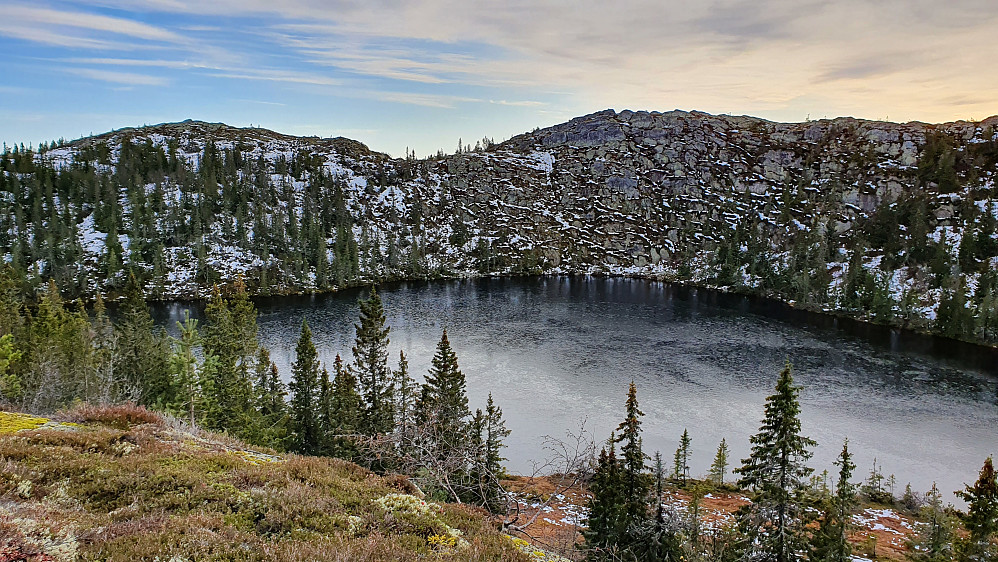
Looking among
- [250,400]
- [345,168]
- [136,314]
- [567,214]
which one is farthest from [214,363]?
[345,168]

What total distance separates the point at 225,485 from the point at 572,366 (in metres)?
58.5

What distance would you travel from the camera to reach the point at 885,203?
145m

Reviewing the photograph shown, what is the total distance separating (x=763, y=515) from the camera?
22.1m

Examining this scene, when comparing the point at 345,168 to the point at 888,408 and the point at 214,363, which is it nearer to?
the point at 214,363

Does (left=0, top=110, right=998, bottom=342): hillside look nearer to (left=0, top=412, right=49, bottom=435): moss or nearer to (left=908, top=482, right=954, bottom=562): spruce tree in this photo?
(left=908, top=482, right=954, bottom=562): spruce tree

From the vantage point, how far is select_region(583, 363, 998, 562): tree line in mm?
21755

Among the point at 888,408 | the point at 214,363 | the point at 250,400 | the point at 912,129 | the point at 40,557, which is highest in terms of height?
the point at 912,129

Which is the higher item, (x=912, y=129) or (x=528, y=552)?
(x=912, y=129)

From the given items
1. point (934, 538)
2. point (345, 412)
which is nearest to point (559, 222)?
point (345, 412)

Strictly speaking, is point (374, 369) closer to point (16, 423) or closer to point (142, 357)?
point (142, 357)

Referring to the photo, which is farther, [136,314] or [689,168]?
[689,168]

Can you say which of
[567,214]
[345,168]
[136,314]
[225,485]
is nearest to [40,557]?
[225,485]

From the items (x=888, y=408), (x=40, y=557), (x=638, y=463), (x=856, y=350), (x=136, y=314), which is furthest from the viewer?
(x=856, y=350)

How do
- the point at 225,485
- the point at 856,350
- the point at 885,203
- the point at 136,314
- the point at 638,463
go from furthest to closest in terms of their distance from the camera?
1. the point at 885,203
2. the point at 856,350
3. the point at 136,314
4. the point at 638,463
5. the point at 225,485
